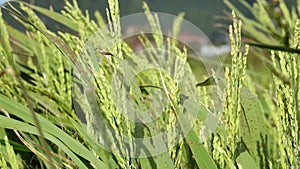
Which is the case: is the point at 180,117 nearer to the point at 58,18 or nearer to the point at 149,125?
the point at 149,125

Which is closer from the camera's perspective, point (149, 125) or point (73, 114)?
point (149, 125)

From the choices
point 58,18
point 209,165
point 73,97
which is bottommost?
point 209,165

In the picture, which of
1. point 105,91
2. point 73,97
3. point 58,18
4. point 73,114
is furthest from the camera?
point 58,18

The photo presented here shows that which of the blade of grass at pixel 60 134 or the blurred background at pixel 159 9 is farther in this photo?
the blurred background at pixel 159 9

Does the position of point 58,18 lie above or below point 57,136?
above

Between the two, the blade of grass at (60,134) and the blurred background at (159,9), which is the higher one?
the blurred background at (159,9)

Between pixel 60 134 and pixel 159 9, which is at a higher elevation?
pixel 159 9

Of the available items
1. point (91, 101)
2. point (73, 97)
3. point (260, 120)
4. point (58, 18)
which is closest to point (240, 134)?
point (260, 120)

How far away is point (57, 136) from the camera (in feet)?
2.11

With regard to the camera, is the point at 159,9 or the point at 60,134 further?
the point at 159,9

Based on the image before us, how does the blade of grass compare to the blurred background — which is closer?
the blade of grass

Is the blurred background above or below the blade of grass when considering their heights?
above

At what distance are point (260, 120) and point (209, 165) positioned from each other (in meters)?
0.16

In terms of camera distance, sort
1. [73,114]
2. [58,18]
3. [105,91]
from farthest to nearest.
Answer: [58,18] → [73,114] → [105,91]
